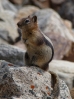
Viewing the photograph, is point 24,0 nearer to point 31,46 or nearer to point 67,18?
point 67,18

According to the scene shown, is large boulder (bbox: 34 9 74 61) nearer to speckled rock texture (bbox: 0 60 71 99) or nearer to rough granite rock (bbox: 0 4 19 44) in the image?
rough granite rock (bbox: 0 4 19 44)

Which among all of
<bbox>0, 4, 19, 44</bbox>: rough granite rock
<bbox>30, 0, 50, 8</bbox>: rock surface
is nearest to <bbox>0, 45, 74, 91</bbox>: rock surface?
<bbox>0, 4, 19, 44</bbox>: rough granite rock

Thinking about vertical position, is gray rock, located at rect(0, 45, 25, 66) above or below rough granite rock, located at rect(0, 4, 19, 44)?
above

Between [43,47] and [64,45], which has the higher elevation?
[43,47]

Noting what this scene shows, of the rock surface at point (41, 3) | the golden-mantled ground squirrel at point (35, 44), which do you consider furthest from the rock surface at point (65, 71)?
the rock surface at point (41, 3)

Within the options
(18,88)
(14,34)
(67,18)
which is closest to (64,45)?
(14,34)

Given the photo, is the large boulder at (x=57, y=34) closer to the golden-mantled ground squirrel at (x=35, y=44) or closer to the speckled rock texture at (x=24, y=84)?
the golden-mantled ground squirrel at (x=35, y=44)
